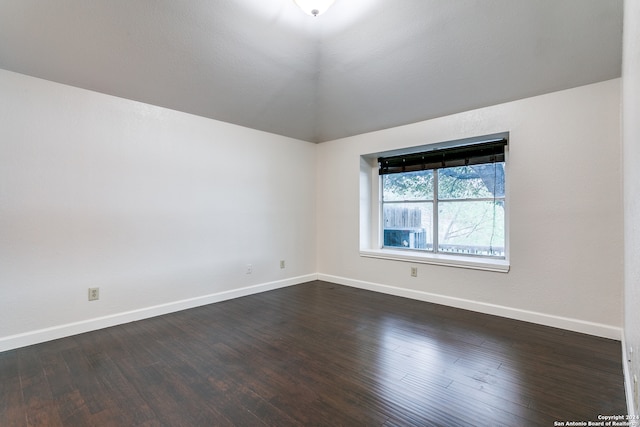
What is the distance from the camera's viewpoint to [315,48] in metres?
2.73

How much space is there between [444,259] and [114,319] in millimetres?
3568

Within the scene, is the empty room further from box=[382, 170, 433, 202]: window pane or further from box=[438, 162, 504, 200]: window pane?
box=[382, 170, 433, 202]: window pane

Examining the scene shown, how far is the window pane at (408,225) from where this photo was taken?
4082mm

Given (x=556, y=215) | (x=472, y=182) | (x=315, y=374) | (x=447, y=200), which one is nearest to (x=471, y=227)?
(x=447, y=200)

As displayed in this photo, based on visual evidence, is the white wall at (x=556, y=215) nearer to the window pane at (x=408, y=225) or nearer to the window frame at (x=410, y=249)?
Result: the window frame at (x=410, y=249)

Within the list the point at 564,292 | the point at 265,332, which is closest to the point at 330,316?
the point at 265,332

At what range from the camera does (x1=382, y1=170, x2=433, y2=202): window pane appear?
13.4ft

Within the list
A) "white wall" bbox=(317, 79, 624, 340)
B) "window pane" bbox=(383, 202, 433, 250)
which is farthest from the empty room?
"window pane" bbox=(383, 202, 433, 250)

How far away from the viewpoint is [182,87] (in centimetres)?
292

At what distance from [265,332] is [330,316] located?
0.74 meters

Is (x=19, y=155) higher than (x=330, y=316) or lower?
higher

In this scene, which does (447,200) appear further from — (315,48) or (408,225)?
(315,48)

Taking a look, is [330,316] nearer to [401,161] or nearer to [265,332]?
[265,332]

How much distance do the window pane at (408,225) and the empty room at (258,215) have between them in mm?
143
